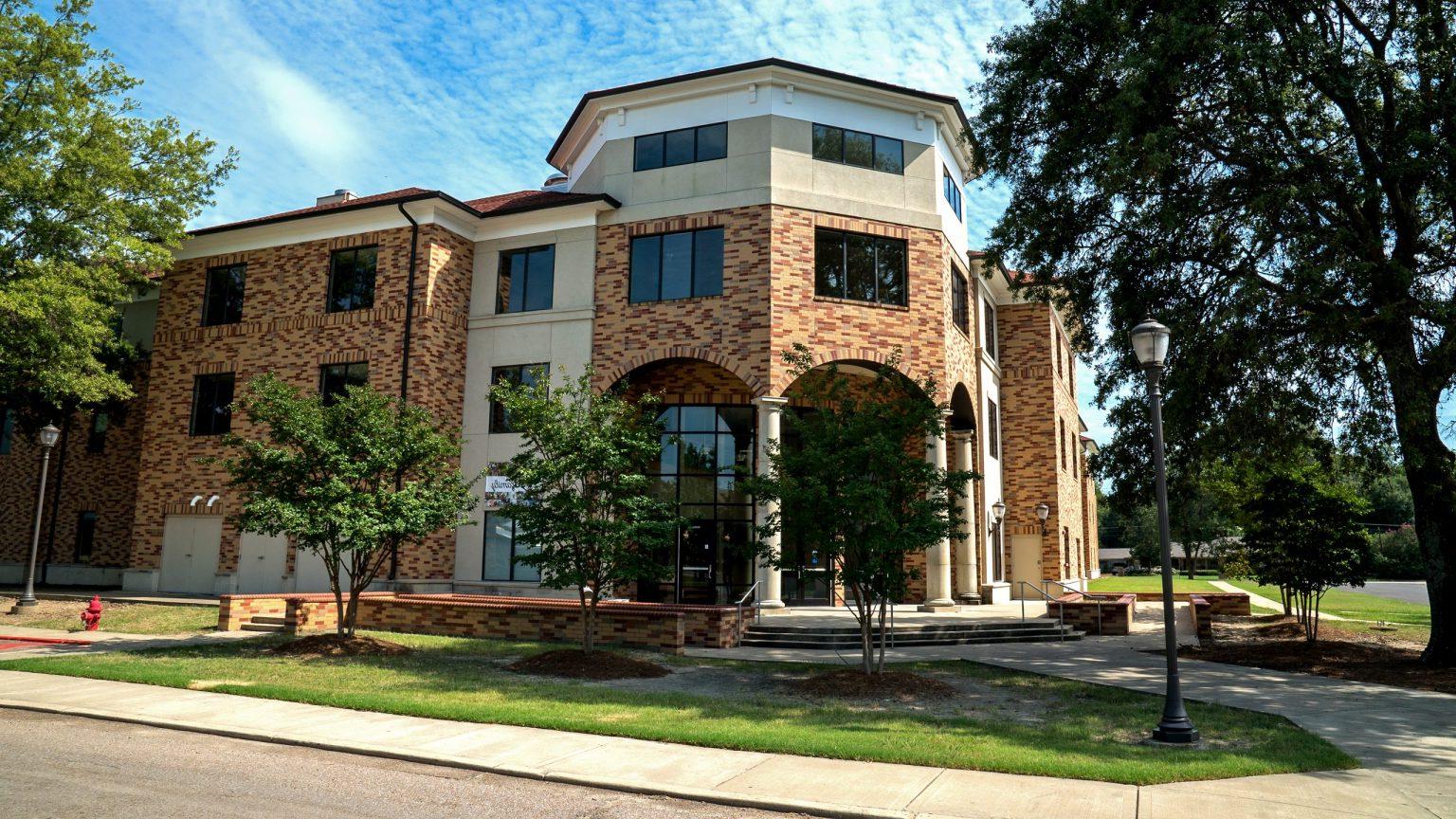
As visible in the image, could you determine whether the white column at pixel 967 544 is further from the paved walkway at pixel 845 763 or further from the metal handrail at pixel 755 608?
the paved walkway at pixel 845 763

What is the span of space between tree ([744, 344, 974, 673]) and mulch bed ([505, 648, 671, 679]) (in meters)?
2.75

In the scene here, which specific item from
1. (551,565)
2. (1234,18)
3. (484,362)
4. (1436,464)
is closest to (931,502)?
(551,565)

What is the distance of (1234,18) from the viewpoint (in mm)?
15703

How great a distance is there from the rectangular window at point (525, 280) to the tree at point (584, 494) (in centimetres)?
1032

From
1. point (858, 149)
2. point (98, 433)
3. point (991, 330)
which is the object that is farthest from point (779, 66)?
point (98, 433)

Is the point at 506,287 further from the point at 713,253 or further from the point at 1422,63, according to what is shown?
the point at 1422,63

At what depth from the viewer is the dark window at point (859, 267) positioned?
22.7m

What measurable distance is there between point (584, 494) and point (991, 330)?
20566 millimetres

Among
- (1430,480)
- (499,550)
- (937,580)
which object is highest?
(1430,480)

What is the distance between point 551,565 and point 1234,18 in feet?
49.7

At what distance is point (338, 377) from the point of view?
25062mm

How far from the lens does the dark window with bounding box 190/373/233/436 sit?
26469 millimetres

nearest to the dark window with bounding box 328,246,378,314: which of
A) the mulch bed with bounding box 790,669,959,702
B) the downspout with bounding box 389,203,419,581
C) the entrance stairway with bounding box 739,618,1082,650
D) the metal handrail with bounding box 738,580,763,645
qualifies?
the downspout with bounding box 389,203,419,581

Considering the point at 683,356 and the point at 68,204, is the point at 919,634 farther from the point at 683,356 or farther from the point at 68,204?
the point at 68,204
